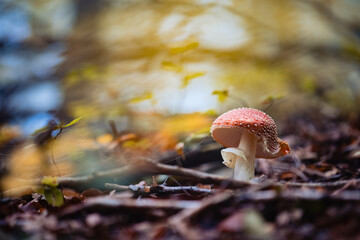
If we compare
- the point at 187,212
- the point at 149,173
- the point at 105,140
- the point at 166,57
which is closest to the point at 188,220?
the point at 187,212

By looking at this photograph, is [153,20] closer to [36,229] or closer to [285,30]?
[285,30]

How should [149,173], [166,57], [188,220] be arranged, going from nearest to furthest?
[188,220] → [149,173] → [166,57]

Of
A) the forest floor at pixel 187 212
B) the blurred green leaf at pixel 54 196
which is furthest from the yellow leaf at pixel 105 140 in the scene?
the blurred green leaf at pixel 54 196

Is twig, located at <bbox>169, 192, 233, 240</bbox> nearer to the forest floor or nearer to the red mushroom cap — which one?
the forest floor

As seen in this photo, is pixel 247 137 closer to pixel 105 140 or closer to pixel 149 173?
pixel 149 173

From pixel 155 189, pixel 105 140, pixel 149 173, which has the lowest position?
pixel 105 140

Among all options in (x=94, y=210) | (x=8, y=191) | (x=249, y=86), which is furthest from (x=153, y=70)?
(x=94, y=210)
